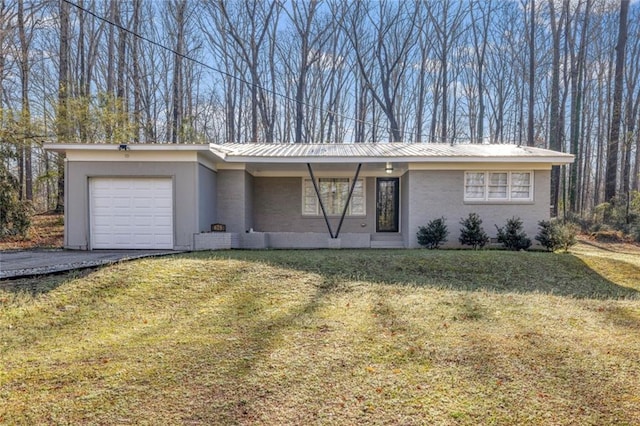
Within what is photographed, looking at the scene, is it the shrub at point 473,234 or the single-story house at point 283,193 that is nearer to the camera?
the single-story house at point 283,193

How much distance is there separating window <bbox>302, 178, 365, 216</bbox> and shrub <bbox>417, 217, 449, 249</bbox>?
2823 mm

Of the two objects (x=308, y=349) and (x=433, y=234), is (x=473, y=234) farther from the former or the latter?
(x=308, y=349)

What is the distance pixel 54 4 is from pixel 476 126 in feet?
87.0

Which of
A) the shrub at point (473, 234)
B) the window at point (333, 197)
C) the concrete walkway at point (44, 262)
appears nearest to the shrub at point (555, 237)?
the shrub at point (473, 234)

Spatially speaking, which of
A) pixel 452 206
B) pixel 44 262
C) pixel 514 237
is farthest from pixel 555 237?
pixel 44 262

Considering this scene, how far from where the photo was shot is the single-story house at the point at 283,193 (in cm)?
981

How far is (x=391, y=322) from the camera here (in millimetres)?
4781

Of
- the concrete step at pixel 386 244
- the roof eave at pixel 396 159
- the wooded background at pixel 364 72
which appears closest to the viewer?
the roof eave at pixel 396 159

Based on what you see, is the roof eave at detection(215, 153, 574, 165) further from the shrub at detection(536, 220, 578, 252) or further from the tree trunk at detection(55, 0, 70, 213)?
the tree trunk at detection(55, 0, 70, 213)

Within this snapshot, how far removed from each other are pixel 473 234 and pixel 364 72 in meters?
18.1

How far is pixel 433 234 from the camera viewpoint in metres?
10.8

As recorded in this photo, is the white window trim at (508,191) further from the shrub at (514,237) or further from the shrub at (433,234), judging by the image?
the shrub at (433,234)

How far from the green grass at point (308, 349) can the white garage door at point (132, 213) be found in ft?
9.94

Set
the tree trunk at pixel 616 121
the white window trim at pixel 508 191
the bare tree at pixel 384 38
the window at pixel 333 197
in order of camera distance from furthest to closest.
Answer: the bare tree at pixel 384 38 → the tree trunk at pixel 616 121 → the window at pixel 333 197 → the white window trim at pixel 508 191
